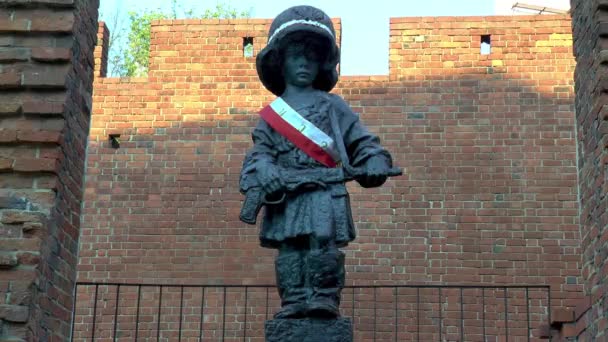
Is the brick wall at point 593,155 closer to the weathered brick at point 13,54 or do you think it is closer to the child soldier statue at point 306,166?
the child soldier statue at point 306,166

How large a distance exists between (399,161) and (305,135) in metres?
6.12

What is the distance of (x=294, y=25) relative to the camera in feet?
17.9

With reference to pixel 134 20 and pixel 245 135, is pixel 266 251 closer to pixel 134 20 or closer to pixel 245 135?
pixel 245 135

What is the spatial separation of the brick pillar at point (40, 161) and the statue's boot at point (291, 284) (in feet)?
4.81

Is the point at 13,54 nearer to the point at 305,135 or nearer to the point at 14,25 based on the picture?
the point at 14,25

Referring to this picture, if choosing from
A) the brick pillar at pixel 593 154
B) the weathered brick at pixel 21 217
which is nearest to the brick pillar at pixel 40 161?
the weathered brick at pixel 21 217

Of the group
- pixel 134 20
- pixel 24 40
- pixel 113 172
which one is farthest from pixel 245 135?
pixel 134 20

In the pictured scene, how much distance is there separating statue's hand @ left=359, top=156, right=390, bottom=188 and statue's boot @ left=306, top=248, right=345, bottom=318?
1.43 ft

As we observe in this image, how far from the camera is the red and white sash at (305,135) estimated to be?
5.29 meters

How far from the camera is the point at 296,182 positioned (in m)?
5.13

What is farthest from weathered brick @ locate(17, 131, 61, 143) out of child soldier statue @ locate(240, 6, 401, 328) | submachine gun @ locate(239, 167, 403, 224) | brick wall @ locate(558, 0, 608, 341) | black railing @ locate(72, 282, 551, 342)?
black railing @ locate(72, 282, 551, 342)

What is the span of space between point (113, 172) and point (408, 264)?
3801 mm

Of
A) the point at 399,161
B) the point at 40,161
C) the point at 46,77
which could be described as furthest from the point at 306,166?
the point at 399,161

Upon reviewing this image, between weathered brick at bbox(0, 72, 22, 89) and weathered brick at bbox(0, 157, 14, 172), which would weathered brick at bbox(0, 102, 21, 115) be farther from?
weathered brick at bbox(0, 157, 14, 172)
